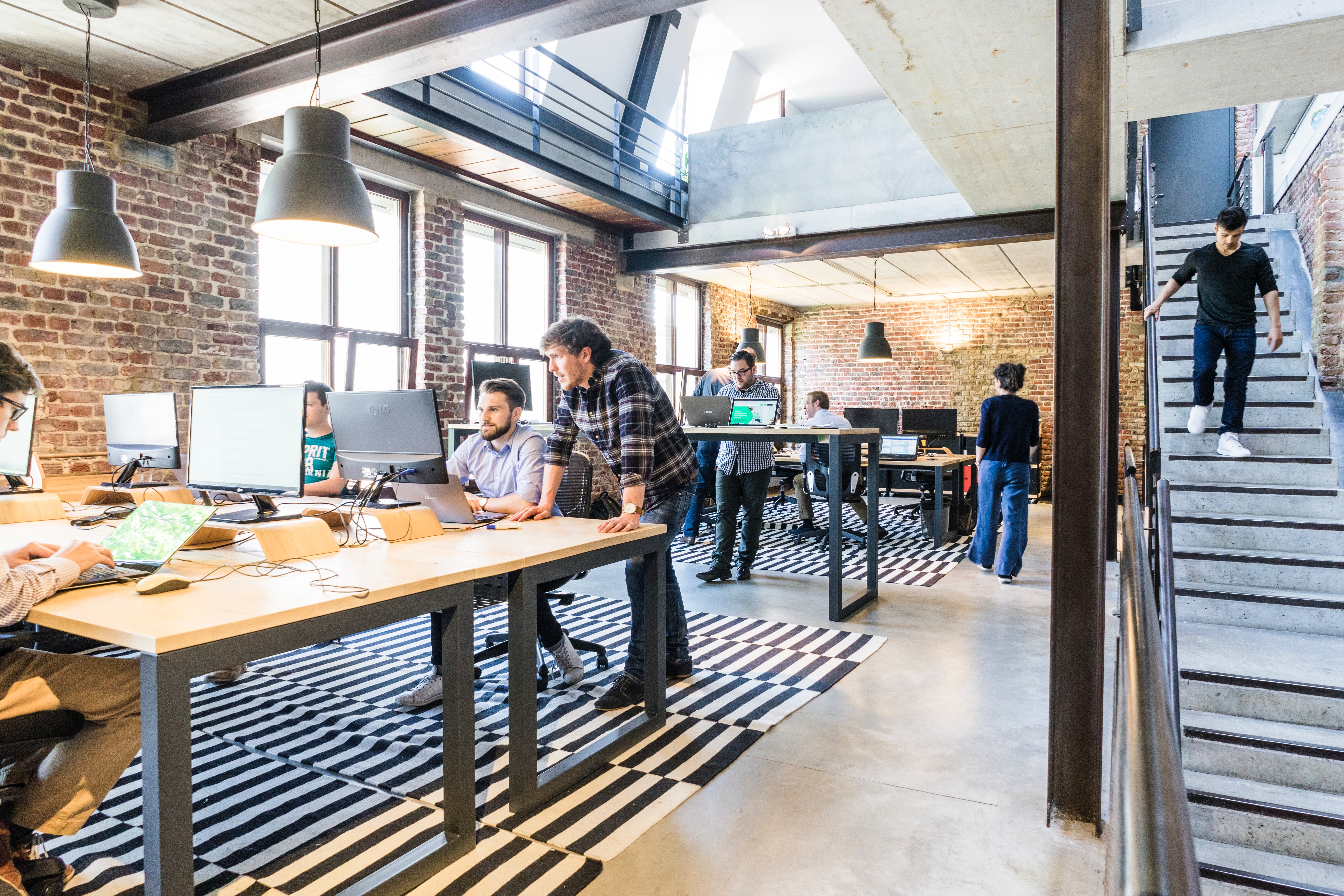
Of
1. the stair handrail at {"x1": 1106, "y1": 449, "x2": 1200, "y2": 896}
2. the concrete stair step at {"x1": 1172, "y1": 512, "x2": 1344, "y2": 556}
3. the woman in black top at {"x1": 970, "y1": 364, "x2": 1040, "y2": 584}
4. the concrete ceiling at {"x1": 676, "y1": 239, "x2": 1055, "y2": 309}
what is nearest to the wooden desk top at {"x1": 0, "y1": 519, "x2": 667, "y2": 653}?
the stair handrail at {"x1": 1106, "y1": 449, "x2": 1200, "y2": 896}

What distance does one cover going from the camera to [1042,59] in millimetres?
3506

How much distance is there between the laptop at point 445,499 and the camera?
2.62 m

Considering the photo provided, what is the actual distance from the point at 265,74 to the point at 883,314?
9520 mm

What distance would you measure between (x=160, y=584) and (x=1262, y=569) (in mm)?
4689

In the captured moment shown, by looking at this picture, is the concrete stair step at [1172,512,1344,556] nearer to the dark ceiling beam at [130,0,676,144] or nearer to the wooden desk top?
the wooden desk top

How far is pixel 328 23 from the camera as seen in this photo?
11.7ft

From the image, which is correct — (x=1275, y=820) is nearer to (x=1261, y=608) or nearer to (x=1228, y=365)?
(x=1261, y=608)

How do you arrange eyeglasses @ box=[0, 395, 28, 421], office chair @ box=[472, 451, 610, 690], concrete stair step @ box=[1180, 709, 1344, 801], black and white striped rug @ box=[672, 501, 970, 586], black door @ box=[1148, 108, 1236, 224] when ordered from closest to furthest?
eyeglasses @ box=[0, 395, 28, 421]
concrete stair step @ box=[1180, 709, 1344, 801]
office chair @ box=[472, 451, 610, 690]
black and white striped rug @ box=[672, 501, 970, 586]
black door @ box=[1148, 108, 1236, 224]

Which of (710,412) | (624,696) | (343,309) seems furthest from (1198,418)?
(343,309)

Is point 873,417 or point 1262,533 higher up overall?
point 873,417

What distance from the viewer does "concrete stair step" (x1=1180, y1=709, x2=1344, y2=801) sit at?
8.83 feet

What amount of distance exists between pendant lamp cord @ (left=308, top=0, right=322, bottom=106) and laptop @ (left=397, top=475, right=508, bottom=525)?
56.6 inches

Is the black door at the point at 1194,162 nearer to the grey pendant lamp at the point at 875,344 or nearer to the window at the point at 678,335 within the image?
the grey pendant lamp at the point at 875,344

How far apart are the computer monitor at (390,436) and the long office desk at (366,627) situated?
0.82 ft
